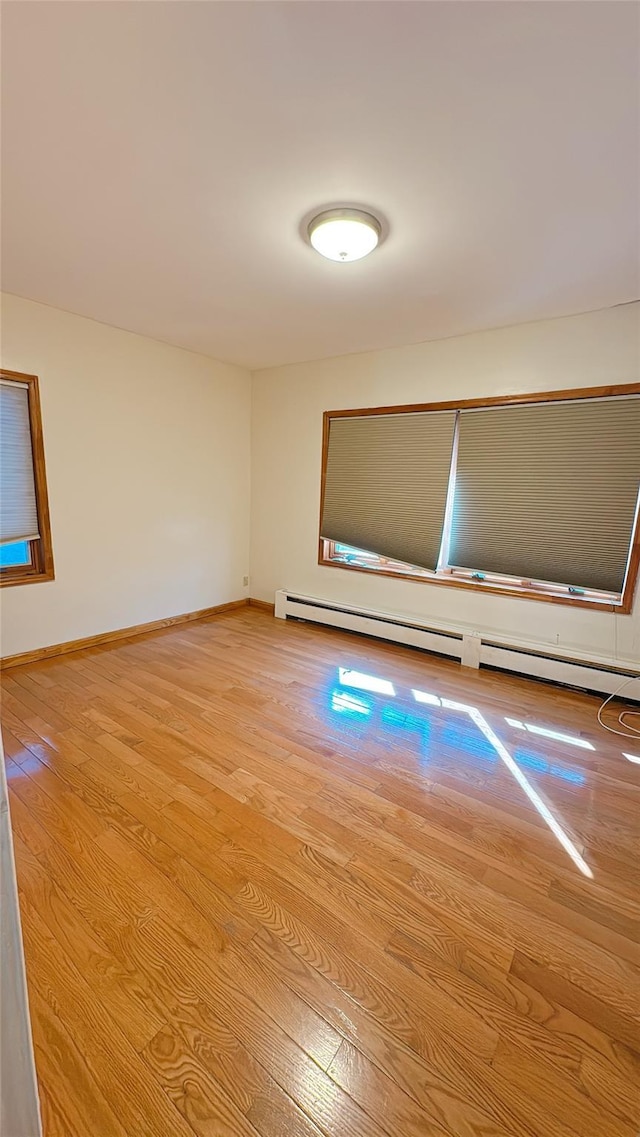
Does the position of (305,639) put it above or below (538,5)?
below

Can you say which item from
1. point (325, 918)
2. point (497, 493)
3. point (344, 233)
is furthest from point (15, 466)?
point (497, 493)

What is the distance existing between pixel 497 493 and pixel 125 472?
10.3ft

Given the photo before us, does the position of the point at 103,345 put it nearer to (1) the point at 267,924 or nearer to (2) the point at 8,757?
(2) the point at 8,757

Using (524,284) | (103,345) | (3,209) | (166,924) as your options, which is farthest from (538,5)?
(103,345)

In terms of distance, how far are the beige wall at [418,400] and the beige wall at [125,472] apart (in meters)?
0.42

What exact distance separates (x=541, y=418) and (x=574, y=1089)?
3.31 metres

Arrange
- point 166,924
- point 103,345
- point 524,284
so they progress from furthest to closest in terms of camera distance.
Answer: point 103,345 → point 524,284 → point 166,924

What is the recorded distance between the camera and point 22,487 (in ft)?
10.2

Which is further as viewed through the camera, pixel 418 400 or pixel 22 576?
pixel 418 400

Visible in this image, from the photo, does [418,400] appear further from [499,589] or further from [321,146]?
[321,146]

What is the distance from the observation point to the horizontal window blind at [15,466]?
2.99m

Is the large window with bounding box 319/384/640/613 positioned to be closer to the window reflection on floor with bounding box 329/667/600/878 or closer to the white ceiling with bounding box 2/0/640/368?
the white ceiling with bounding box 2/0/640/368

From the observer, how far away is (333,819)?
6.02 ft

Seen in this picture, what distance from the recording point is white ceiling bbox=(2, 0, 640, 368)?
1.16m
